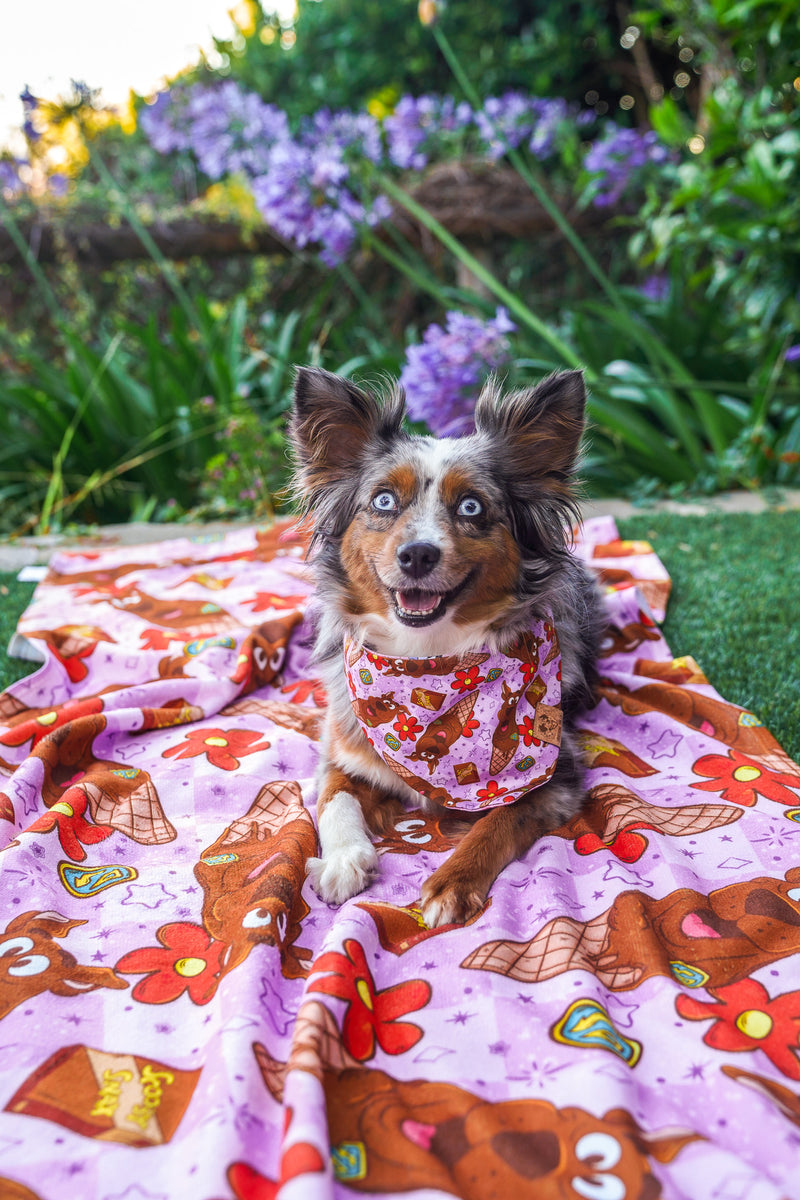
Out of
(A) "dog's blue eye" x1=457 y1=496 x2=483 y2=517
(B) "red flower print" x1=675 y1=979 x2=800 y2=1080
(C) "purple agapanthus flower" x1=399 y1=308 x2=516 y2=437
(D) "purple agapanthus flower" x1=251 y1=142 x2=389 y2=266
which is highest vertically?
(D) "purple agapanthus flower" x1=251 y1=142 x2=389 y2=266

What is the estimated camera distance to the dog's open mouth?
208 centimetres

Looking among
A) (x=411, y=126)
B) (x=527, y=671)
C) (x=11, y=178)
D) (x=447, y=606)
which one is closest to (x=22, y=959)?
(x=447, y=606)

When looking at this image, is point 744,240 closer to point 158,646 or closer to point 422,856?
point 158,646

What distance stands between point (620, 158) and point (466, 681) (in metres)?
5.03

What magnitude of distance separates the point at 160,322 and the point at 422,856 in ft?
24.4

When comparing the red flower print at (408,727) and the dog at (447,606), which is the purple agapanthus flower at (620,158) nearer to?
the dog at (447,606)

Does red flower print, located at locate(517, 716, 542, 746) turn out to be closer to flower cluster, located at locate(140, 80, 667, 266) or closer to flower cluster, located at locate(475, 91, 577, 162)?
flower cluster, located at locate(140, 80, 667, 266)

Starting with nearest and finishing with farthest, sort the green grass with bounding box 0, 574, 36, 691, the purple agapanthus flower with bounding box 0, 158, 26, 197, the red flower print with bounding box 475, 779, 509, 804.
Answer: the red flower print with bounding box 475, 779, 509, 804 < the green grass with bounding box 0, 574, 36, 691 < the purple agapanthus flower with bounding box 0, 158, 26, 197

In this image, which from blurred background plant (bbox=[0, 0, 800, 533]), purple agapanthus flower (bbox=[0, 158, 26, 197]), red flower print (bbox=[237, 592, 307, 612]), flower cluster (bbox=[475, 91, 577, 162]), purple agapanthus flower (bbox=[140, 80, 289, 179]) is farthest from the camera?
purple agapanthus flower (bbox=[0, 158, 26, 197])

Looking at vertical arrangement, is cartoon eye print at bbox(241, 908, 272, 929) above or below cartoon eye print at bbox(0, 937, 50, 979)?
above

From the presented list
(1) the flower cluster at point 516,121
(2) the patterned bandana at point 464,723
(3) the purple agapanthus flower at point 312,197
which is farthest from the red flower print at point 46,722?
(1) the flower cluster at point 516,121

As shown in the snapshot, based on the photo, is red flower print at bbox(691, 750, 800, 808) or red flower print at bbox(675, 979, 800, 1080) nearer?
red flower print at bbox(675, 979, 800, 1080)

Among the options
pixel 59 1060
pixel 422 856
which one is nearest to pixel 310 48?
pixel 422 856

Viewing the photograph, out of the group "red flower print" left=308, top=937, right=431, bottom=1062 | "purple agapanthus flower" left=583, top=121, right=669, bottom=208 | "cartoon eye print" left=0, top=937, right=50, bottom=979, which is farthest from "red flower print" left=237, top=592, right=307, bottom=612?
"purple agapanthus flower" left=583, top=121, right=669, bottom=208
